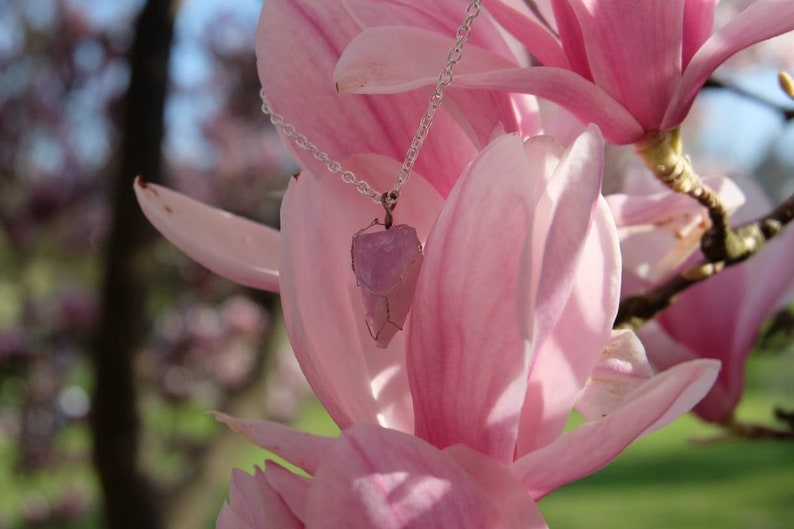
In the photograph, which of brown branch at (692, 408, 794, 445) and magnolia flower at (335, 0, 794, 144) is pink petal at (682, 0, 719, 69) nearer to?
magnolia flower at (335, 0, 794, 144)

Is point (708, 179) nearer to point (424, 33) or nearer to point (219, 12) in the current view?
point (424, 33)

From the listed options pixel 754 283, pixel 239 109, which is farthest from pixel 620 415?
pixel 239 109

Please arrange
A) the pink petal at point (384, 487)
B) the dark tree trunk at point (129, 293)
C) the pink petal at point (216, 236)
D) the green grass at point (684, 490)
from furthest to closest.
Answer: the green grass at point (684, 490) → the dark tree trunk at point (129, 293) → the pink petal at point (216, 236) → the pink petal at point (384, 487)

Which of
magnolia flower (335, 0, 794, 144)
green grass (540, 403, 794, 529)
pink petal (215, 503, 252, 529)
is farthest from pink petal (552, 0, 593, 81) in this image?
green grass (540, 403, 794, 529)

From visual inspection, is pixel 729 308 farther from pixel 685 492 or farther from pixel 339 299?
pixel 685 492

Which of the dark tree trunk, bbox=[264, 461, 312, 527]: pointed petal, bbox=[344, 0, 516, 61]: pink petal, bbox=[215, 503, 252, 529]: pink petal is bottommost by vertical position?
the dark tree trunk

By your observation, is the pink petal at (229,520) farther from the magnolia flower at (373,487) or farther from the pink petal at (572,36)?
the pink petal at (572,36)

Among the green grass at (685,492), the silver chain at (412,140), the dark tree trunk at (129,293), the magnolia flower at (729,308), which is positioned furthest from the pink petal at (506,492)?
the green grass at (685,492)

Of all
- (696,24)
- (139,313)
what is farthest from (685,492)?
(696,24)
